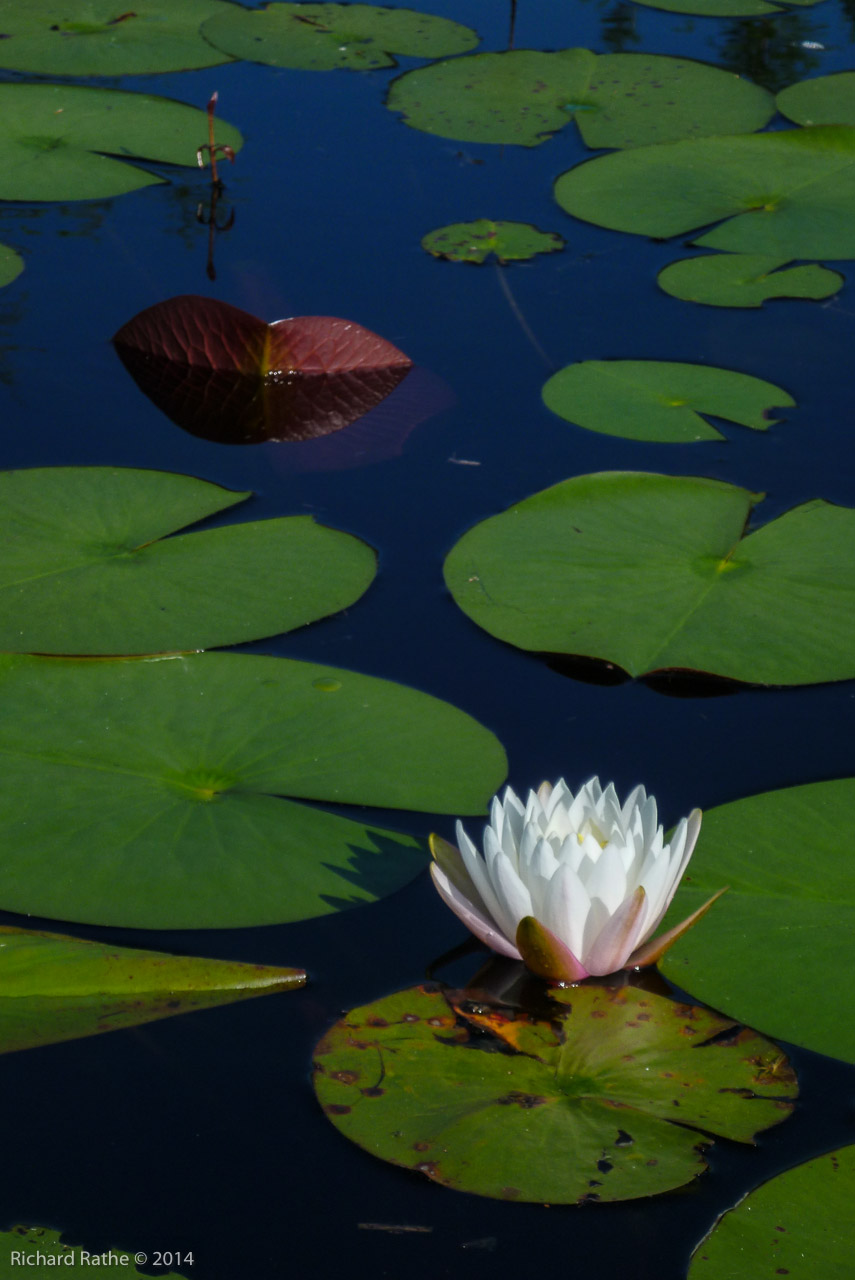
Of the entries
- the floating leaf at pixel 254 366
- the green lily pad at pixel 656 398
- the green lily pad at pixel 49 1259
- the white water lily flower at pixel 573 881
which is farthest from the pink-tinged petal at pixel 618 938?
the floating leaf at pixel 254 366

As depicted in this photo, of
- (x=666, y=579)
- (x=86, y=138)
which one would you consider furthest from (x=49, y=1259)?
(x=86, y=138)

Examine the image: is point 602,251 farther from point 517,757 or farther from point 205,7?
point 205,7

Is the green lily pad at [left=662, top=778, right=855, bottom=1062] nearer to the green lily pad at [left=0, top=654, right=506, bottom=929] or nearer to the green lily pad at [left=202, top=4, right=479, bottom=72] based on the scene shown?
the green lily pad at [left=0, top=654, right=506, bottom=929]

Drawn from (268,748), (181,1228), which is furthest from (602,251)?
(181,1228)

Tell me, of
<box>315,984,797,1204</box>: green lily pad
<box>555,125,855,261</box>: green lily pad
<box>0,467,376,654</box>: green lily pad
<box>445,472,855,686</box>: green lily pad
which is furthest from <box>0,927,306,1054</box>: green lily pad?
<box>555,125,855,261</box>: green lily pad

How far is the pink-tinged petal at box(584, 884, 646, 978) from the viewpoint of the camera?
4.77ft

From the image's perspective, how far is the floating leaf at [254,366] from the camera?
3.02 metres

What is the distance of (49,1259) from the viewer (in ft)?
3.88

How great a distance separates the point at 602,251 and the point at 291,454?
4.92 feet

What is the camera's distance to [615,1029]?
57.8 inches

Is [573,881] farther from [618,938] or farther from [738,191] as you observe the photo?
[738,191]

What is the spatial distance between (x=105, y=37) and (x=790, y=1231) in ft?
17.7

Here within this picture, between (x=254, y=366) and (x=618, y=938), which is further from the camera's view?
(x=254, y=366)

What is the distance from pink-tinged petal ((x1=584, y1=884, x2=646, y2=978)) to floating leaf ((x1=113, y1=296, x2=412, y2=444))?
1762 millimetres
